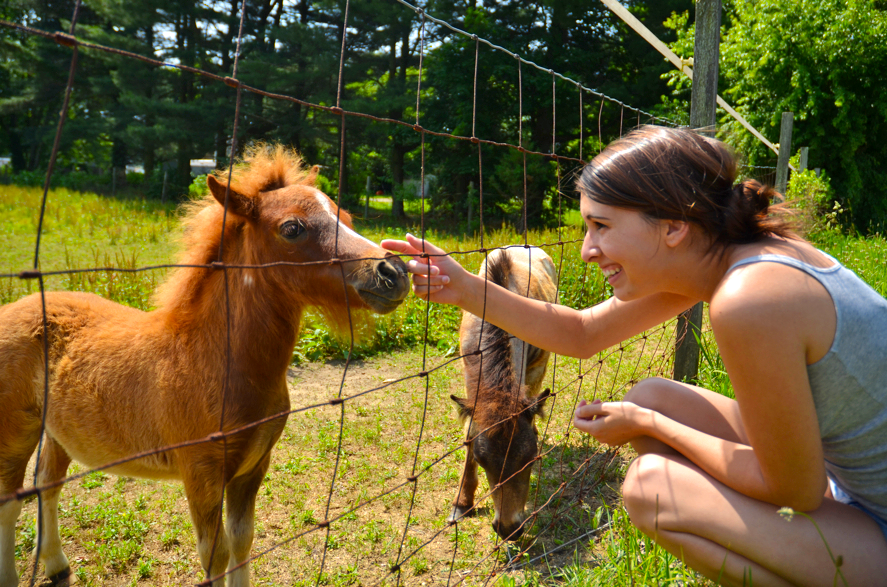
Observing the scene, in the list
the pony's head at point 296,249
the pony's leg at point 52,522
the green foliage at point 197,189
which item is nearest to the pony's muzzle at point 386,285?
the pony's head at point 296,249

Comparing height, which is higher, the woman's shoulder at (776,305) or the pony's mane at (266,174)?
the pony's mane at (266,174)

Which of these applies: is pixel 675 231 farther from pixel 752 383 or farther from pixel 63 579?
pixel 63 579

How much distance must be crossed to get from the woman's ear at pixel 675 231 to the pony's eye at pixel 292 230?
143 cm

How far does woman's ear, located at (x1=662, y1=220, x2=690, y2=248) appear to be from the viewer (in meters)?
1.74

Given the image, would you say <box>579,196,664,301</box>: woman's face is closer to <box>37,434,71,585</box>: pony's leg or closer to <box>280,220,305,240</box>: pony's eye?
<box>280,220,305,240</box>: pony's eye

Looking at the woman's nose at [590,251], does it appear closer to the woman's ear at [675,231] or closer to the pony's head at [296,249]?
the woman's ear at [675,231]

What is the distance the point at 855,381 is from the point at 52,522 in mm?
3668

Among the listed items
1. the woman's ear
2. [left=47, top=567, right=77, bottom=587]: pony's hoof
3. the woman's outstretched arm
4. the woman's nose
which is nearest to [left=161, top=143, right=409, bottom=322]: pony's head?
the woman's outstretched arm

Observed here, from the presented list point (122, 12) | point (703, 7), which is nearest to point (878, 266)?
point (703, 7)

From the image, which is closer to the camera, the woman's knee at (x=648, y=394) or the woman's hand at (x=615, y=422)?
the woman's hand at (x=615, y=422)

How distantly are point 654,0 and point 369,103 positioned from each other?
14.0 m

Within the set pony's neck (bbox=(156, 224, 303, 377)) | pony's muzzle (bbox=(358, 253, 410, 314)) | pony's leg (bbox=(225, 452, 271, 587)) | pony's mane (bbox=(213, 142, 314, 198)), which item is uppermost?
pony's mane (bbox=(213, 142, 314, 198))

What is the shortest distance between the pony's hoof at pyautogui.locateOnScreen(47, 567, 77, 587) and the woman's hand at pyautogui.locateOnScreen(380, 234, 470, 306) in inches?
100

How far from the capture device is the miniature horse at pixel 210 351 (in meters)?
2.21
